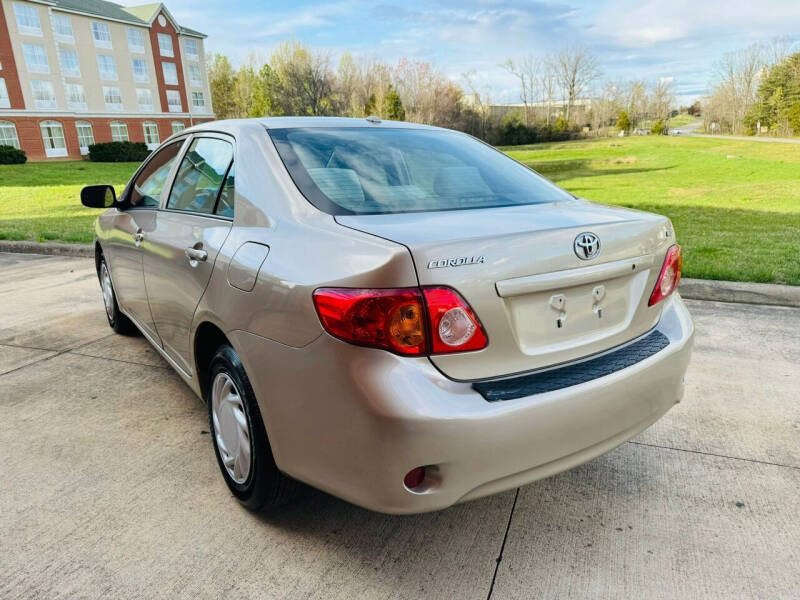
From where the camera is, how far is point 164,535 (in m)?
2.33

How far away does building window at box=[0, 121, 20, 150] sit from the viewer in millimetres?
43062

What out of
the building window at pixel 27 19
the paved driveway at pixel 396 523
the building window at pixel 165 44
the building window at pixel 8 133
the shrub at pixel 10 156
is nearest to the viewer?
the paved driveway at pixel 396 523

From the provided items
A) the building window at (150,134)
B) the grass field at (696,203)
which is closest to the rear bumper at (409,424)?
the grass field at (696,203)

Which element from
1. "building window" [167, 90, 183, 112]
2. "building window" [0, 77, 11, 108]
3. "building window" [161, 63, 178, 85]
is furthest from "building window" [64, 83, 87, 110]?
"building window" [161, 63, 178, 85]

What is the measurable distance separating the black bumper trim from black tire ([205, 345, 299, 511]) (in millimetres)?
874

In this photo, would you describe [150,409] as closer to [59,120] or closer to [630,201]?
[630,201]

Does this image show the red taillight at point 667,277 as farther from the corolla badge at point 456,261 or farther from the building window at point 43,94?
the building window at point 43,94

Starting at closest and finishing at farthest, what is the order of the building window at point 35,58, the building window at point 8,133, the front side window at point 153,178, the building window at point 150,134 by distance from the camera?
the front side window at point 153,178
the building window at point 8,133
the building window at point 35,58
the building window at point 150,134

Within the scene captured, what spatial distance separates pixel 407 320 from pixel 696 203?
12547 mm

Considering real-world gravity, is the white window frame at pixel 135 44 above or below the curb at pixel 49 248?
above

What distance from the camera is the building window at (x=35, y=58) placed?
1716 inches

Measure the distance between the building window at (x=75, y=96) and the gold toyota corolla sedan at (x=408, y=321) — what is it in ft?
175

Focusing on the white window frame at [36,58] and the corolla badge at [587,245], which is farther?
the white window frame at [36,58]

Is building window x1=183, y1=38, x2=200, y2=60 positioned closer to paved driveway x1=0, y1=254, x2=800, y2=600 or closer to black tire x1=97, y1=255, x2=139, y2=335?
black tire x1=97, y1=255, x2=139, y2=335
